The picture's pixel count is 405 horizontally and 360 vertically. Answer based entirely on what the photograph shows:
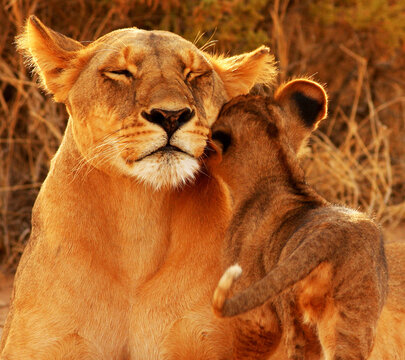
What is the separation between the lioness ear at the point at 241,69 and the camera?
4180mm

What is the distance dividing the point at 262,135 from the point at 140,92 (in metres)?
0.54

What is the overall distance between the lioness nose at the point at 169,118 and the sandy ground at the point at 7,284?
8.11ft

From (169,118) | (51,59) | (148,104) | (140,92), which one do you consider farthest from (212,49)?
(169,118)

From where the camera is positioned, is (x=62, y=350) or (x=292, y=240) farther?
(x=62, y=350)

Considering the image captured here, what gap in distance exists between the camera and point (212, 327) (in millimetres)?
3750

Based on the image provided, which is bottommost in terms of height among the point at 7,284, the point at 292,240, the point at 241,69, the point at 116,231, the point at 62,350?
the point at 7,284

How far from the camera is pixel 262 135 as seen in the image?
354 centimetres

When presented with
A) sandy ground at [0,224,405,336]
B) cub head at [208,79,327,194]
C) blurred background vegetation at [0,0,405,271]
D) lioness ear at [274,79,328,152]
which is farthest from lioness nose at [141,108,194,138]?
blurred background vegetation at [0,0,405,271]

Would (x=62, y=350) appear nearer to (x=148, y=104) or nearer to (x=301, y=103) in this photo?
Result: (x=148, y=104)

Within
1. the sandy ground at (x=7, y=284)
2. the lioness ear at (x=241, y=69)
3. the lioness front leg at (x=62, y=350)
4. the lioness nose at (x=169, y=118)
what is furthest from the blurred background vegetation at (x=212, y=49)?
the lioness nose at (x=169, y=118)

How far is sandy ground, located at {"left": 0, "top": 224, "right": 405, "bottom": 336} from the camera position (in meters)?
5.75

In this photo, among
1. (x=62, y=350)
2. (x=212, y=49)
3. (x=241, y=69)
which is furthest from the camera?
(x=212, y=49)

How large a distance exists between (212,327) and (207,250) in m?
0.37

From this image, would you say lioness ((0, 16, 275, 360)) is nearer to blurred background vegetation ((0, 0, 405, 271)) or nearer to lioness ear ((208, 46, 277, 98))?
lioness ear ((208, 46, 277, 98))
